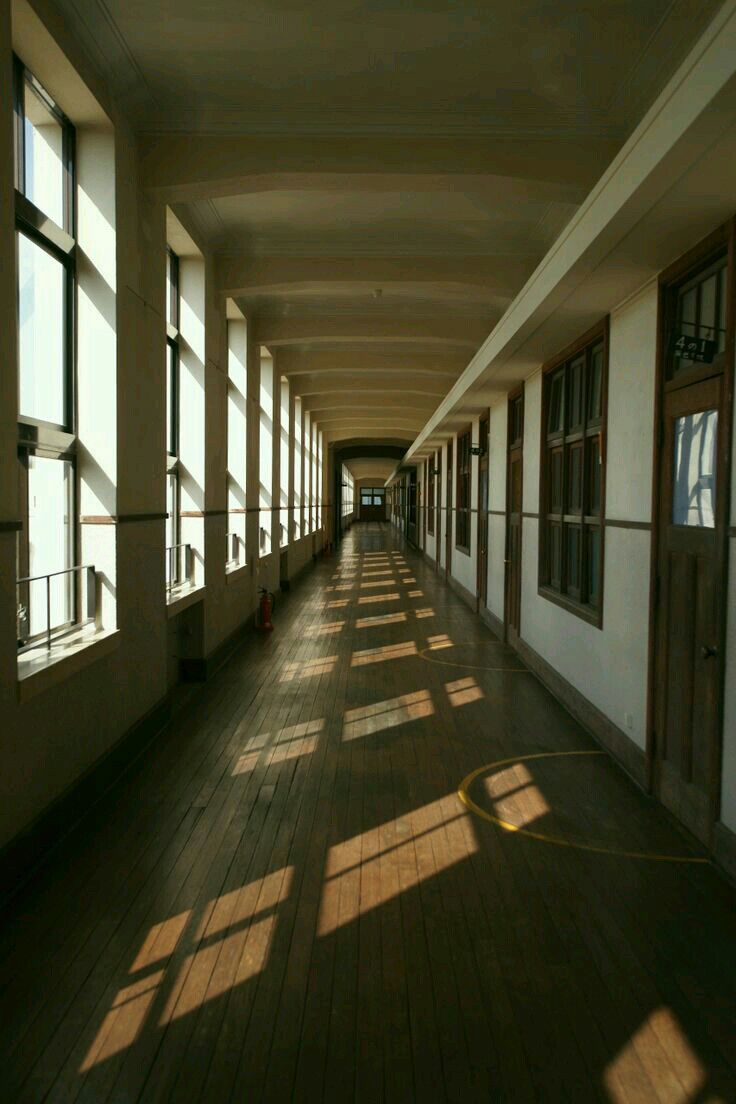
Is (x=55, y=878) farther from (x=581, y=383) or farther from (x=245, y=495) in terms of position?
(x=245, y=495)

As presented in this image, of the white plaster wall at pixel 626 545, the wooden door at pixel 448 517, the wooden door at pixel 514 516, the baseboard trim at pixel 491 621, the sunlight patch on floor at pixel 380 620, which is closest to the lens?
the white plaster wall at pixel 626 545

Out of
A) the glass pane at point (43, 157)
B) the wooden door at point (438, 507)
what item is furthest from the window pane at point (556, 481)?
the wooden door at point (438, 507)

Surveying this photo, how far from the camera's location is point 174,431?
6.88 meters

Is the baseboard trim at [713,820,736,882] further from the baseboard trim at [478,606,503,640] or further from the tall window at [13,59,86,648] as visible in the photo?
the baseboard trim at [478,606,503,640]

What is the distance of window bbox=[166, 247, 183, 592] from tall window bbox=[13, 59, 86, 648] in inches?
90.5

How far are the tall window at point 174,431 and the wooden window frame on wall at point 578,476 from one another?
9.40 feet

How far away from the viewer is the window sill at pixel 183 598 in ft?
19.1

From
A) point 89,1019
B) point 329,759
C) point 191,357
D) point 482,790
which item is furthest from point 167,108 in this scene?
point 89,1019

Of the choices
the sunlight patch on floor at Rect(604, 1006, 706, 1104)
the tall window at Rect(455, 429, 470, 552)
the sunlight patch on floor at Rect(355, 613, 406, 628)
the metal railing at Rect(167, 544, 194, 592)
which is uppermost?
the tall window at Rect(455, 429, 470, 552)

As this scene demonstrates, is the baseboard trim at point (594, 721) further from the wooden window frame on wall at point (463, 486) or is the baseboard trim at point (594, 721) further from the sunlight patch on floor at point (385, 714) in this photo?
the wooden window frame on wall at point (463, 486)

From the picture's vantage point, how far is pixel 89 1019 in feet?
7.77

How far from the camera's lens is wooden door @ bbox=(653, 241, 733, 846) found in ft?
11.2

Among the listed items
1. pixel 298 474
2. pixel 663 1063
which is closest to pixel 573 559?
pixel 663 1063

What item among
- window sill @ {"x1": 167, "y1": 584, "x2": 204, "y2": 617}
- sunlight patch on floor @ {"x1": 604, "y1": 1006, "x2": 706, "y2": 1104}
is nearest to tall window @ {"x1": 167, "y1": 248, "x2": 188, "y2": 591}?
window sill @ {"x1": 167, "y1": 584, "x2": 204, "y2": 617}
